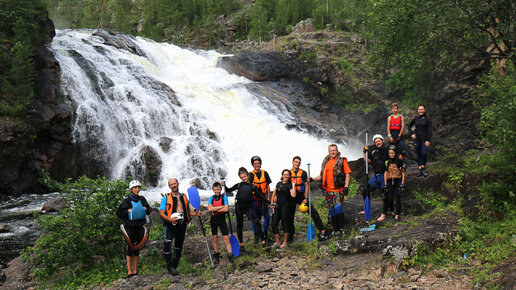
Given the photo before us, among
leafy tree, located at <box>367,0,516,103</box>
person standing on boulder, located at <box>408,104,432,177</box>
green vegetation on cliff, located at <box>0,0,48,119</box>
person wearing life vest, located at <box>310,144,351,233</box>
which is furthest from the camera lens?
green vegetation on cliff, located at <box>0,0,48,119</box>

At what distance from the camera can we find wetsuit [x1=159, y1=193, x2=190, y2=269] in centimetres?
706

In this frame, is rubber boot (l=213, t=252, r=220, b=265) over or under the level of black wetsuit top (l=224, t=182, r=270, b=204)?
under

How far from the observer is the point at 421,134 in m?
9.62

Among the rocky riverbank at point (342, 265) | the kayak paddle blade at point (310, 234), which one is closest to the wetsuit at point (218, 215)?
the rocky riverbank at point (342, 265)

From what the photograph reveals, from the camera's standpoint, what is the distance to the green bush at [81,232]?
24.1 ft

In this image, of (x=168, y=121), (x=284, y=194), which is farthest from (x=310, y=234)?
(x=168, y=121)

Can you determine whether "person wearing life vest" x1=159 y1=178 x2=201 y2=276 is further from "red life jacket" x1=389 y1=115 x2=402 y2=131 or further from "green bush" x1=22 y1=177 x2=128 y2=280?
"red life jacket" x1=389 y1=115 x2=402 y2=131

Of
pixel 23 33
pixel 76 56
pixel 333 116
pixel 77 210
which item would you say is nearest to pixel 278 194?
pixel 77 210

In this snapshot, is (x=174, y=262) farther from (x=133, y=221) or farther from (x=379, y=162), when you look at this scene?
(x=379, y=162)

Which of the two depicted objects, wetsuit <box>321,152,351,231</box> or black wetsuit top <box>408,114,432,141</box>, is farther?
black wetsuit top <box>408,114,432,141</box>

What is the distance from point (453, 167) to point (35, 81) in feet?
65.7

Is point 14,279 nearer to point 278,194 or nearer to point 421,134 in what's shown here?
point 278,194

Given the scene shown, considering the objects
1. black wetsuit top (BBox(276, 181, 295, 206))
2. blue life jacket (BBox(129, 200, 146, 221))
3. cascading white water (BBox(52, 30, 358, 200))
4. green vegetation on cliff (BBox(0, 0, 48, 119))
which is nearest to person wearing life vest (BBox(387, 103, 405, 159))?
black wetsuit top (BBox(276, 181, 295, 206))

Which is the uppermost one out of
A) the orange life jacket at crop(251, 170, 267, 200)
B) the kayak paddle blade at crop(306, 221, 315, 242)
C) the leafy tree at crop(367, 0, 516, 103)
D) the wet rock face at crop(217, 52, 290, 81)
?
the wet rock face at crop(217, 52, 290, 81)
